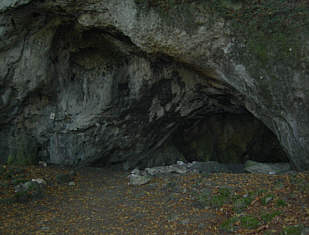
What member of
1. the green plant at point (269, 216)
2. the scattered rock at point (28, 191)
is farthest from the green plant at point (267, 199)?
the scattered rock at point (28, 191)

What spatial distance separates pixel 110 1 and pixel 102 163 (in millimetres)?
5634

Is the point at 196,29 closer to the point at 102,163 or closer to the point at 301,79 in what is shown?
the point at 301,79

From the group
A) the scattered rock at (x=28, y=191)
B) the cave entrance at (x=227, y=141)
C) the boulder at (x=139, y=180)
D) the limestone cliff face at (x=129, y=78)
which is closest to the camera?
the scattered rock at (x=28, y=191)

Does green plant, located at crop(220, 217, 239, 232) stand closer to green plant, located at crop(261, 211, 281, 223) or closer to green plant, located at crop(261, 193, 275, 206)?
green plant, located at crop(261, 211, 281, 223)

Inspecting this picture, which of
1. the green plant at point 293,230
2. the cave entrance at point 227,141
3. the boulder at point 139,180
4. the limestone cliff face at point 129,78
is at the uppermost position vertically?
the limestone cliff face at point 129,78

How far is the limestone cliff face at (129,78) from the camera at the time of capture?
27.9 feet

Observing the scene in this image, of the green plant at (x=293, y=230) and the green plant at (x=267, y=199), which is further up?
the green plant at (x=267, y=199)

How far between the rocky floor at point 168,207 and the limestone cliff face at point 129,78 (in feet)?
7.38

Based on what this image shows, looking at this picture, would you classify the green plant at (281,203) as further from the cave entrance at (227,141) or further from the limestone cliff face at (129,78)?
the cave entrance at (227,141)

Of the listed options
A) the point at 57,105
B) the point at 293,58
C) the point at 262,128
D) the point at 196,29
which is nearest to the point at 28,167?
the point at 57,105

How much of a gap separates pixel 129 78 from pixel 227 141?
5693 mm

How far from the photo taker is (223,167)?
40.6ft

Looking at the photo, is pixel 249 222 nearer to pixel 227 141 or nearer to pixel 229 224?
pixel 229 224

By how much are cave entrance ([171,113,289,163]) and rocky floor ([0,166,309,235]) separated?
17.4ft
